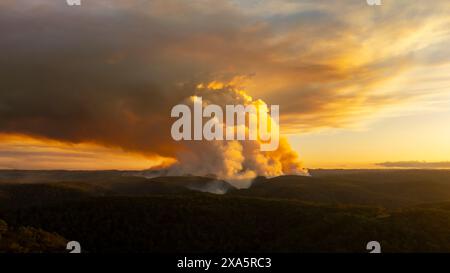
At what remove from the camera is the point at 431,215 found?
8388cm

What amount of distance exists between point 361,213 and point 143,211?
174 feet

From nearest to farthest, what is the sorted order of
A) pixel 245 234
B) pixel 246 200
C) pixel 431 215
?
1. pixel 431 215
2. pixel 245 234
3. pixel 246 200

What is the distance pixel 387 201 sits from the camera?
182750mm

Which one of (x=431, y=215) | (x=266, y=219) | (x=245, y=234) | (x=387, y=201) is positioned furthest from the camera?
(x=387, y=201)

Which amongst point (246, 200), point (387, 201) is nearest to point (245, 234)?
point (246, 200)
